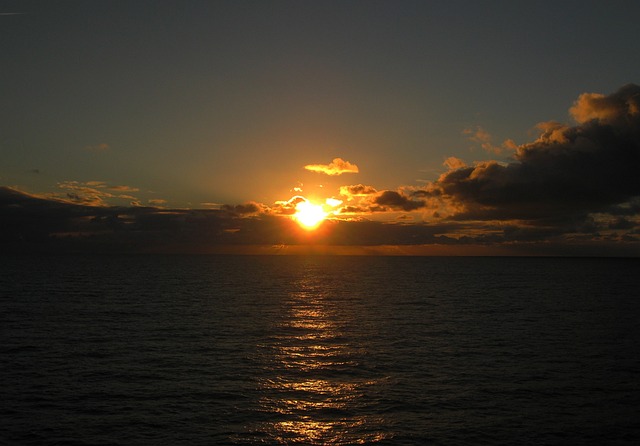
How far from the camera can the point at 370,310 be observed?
8256 centimetres

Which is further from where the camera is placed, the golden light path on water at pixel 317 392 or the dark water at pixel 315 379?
the dark water at pixel 315 379

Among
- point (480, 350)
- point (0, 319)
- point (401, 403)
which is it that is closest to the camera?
point (401, 403)

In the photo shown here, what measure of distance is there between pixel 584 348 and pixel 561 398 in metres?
20.1

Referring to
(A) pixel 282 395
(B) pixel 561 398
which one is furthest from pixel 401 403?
(B) pixel 561 398

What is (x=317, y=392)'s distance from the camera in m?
34.8

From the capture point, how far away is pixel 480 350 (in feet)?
163

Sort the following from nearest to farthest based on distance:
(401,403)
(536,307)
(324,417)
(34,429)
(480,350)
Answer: (34,429), (324,417), (401,403), (480,350), (536,307)

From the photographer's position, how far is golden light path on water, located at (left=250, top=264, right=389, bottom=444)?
90.4 feet

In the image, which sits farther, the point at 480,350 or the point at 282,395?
the point at 480,350

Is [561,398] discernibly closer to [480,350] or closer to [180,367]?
[480,350]

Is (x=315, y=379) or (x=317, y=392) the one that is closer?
(x=317, y=392)

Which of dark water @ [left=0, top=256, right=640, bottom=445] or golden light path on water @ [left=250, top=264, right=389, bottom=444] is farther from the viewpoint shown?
dark water @ [left=0, top=256, right=640, bottom=445]

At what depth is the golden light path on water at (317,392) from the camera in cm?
→ 2756

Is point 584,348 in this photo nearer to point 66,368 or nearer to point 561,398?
point 561,398
